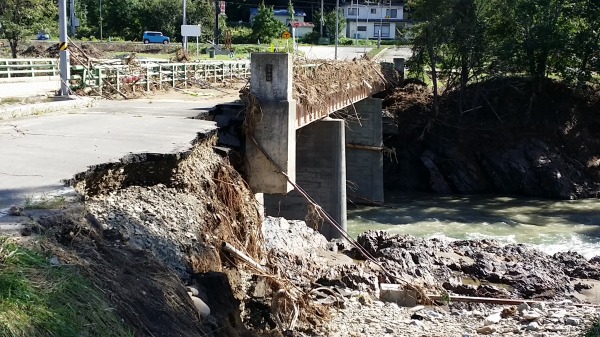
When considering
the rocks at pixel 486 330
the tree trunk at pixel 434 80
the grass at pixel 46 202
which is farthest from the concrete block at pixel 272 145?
the tree trunk at pixel 434 80

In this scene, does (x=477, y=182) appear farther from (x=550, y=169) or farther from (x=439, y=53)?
(x=439, y=53)

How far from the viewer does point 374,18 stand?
344 feet

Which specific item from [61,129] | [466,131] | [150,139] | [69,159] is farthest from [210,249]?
[466,131]

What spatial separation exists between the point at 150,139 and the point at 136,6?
68.3 meters

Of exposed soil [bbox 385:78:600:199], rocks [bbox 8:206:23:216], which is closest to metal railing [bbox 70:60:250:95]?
exposed soil [bbox 385:78:600:199]

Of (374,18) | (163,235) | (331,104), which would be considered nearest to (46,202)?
(163,235)

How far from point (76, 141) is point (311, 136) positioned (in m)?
12.5

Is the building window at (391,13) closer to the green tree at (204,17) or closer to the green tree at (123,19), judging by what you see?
the green tree at (204,17)

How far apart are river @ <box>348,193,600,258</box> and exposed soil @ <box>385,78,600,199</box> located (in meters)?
1.74

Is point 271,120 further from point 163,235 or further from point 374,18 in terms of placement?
point 374,18

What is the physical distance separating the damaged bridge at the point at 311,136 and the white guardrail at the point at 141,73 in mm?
5505

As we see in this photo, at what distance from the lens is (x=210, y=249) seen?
9102mm

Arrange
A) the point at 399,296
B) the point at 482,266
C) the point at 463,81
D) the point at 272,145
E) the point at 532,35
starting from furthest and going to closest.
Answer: the point at 463,81, the point at 532,35, the point at 482,266, the point at 399,296, the point at 272,145

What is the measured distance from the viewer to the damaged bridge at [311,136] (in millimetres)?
14172
